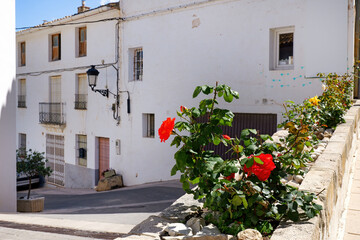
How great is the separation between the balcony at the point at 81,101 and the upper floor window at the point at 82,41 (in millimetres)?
1588

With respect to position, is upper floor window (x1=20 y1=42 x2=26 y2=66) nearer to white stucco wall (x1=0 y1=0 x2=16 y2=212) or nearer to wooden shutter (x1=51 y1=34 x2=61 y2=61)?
wooden shutter (x1=51 y1=34 x2=61 y2=61)

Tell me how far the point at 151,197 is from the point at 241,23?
16.9 ft

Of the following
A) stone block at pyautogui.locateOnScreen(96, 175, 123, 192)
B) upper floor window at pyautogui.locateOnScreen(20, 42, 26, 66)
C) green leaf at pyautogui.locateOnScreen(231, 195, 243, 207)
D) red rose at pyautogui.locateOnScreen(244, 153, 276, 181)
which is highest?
upper floor window at pyautogui.locateOnScreen(20, 42, 26, 66)

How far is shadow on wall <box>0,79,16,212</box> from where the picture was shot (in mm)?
7707

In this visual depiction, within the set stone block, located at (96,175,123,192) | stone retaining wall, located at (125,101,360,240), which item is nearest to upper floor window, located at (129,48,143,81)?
stone block, located at (96,175,123,192)

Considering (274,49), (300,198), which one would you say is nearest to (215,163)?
(300,198)

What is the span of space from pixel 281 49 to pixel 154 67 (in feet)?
13.5

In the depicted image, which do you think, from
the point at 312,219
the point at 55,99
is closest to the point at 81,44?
the point at 55,99

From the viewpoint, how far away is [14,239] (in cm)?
378

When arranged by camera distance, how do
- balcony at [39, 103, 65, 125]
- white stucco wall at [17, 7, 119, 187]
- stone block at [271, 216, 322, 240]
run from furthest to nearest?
balcony at [39, 103, 65, 125] < white stucco wall at [17, 7, 119, 187] < stone block at [271, 216, 322, 240]

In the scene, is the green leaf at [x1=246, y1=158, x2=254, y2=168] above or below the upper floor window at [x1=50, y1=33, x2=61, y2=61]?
below

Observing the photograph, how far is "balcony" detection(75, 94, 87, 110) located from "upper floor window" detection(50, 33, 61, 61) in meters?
2.15

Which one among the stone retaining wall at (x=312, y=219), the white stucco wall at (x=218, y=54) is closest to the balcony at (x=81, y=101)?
the white stucco wall at (x=218, y=54)

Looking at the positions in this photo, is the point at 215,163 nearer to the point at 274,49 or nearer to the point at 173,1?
the point at 274,49
